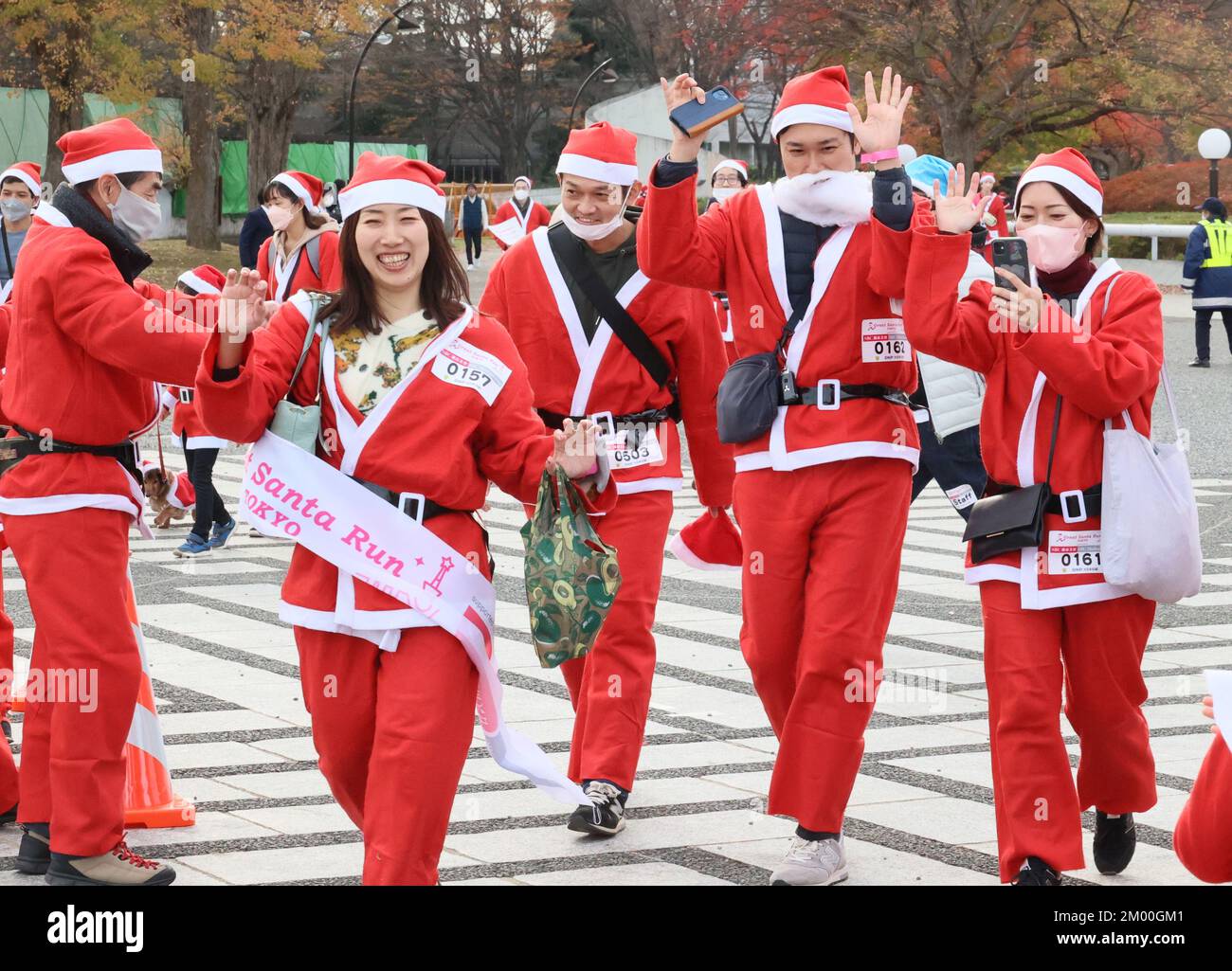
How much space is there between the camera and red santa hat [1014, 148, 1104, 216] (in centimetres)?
525

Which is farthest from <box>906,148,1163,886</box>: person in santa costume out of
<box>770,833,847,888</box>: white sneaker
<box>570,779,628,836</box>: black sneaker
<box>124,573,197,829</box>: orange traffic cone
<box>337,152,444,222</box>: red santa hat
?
<box>124,573,197,829</box>: orange traffic cone

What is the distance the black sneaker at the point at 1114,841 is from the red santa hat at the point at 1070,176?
5.54 ft

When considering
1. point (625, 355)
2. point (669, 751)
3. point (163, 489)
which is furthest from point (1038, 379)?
point (163, 489)

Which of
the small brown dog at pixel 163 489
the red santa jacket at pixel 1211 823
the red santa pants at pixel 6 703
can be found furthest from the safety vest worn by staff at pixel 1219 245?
the red santa jacket at pixel 1211 823

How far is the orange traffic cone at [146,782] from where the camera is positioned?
5.81m

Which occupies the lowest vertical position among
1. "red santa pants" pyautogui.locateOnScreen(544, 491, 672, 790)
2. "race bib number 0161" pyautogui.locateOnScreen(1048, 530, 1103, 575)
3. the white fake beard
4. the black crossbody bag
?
"red santa pants" pyautogui.locateOnScreen(544, 491, 672, 790)

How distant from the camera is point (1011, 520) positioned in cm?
510

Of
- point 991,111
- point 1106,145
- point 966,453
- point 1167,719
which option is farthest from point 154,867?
point 1106,145

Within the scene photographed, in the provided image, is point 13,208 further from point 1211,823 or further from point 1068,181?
point 1211,823

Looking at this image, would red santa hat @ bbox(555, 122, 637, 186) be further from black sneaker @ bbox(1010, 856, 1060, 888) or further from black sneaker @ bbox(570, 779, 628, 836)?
black sneaker @ bbox(1010, 856, 1060, 888)

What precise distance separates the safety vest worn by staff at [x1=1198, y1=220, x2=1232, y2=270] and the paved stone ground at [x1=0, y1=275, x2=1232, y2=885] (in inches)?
459

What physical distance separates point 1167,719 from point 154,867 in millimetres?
3952

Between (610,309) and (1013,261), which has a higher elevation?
(1013,261)

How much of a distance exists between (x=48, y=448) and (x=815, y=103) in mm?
2413
